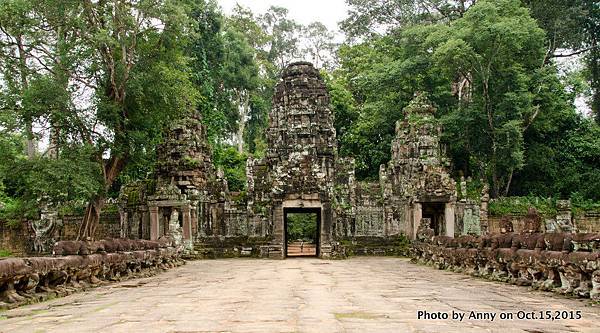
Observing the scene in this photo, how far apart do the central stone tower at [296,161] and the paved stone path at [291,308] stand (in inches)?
424

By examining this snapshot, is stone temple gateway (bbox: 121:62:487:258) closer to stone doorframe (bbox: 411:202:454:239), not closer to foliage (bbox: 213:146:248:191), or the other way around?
stone doorframe (bbox: 411:202:454:239)

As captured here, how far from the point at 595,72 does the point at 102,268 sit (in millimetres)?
36913

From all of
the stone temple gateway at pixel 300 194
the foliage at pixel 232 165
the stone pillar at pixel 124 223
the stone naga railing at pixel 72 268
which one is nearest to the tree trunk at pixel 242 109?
the foliage at pixel 232 165

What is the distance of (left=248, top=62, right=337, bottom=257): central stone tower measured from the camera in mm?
23422

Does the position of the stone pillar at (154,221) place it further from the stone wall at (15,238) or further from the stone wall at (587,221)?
the stone wall at (587,221)

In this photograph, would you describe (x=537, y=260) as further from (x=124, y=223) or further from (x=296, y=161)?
(x=124, y=223)

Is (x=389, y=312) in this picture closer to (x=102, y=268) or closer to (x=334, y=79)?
(x=102, y=268)

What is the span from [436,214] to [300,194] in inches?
247

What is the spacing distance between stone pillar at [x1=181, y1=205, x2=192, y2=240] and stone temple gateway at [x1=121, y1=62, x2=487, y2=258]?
0.04m

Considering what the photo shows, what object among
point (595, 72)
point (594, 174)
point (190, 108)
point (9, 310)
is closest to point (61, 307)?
point (9, 310)

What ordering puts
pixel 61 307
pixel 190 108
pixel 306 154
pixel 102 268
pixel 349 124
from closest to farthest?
pixel 61 307
pixel 102 268
pixel 306 154
pixel 190 108
pixel 349 124

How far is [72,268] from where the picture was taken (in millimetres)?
11078

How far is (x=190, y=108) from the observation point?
90.2 ft

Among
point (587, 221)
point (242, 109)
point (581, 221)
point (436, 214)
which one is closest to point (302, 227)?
point (242, 109)
